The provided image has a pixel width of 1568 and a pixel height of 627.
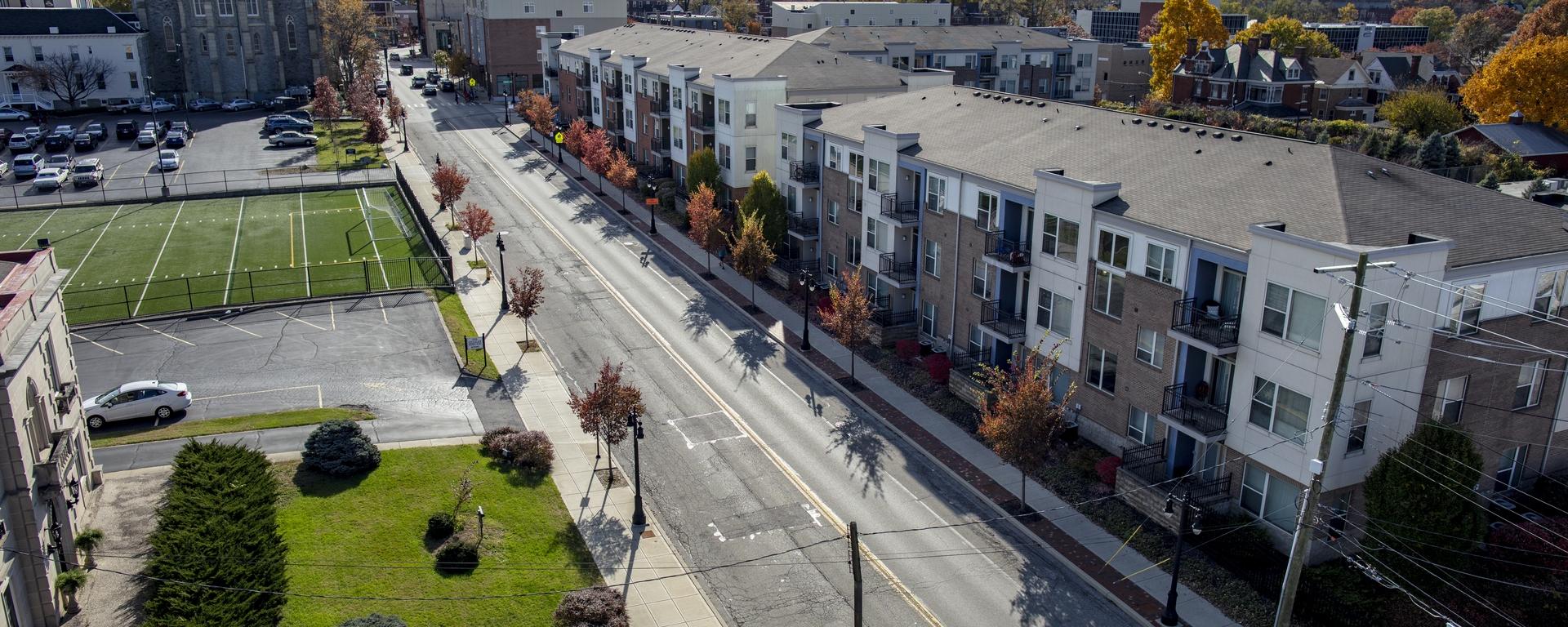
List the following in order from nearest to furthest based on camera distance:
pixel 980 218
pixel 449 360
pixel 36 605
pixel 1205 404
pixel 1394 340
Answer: pixel 36 605, pixel 1394 340, pixel 1205 404, pixel 980 218, pixel 449 360

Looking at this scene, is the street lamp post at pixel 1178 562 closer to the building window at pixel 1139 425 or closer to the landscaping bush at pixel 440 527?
the building window at pixel 1139 425

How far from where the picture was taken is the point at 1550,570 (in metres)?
27.6

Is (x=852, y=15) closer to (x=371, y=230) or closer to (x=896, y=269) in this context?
(x=371, y=230)

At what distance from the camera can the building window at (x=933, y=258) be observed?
44938 millimetres

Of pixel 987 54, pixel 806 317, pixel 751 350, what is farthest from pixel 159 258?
pixel 987 54

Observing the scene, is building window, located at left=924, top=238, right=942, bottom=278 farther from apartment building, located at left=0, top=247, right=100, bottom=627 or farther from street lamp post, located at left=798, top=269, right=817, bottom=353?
apartment building, located at left=0, top=247, right=100, bottom=627

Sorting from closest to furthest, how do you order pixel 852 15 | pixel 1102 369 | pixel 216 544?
1. pixel 216 544
2. pixel 1102 369
3. pixel 852 15

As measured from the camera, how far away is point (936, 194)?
44.4 meters

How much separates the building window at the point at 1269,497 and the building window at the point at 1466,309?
20.4ft

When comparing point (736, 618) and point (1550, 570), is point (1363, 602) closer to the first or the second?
point (1550, 570)

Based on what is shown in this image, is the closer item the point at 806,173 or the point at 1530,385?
the point at 1530,385

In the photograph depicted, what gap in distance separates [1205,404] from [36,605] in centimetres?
3228

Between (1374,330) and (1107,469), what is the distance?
32.1 ft

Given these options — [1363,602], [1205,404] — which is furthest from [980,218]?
[1363,602]
